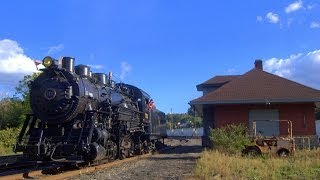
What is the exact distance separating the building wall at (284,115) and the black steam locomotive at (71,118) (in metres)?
8.91

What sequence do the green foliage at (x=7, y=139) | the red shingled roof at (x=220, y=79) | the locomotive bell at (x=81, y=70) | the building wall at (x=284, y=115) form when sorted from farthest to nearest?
the red shingled roof at (x=220, y=79), the green foliage at (x=7, y=139), the building wall at (x=284, y=115), the locomotive bell at (x=81, y=70)

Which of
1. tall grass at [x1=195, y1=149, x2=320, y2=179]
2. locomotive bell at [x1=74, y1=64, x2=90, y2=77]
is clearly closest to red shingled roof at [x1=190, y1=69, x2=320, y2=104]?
locomotive bell at [x1=74, y1=64, x2=90, y2=77]

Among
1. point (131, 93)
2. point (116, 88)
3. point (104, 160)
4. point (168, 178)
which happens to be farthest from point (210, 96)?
point (168, 178)

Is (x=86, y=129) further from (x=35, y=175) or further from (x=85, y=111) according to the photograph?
(x=35, y=175)

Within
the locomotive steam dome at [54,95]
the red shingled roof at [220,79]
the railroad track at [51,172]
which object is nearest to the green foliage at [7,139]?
the locomotive steam dome at [54,95]

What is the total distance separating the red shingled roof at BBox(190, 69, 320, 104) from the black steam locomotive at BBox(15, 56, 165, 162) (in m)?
8.02

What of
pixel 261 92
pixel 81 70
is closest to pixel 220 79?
pixel 261 92

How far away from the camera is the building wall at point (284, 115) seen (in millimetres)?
26641

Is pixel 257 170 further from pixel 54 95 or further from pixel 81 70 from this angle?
pixel 81 70

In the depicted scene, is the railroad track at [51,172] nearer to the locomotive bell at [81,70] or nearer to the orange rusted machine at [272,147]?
the locomotive bell at [81,70]

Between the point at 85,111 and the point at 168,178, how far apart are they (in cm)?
544

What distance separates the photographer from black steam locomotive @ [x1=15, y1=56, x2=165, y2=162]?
15734 millimetres

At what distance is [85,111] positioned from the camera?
1719cm

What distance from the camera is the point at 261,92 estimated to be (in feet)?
88.2
